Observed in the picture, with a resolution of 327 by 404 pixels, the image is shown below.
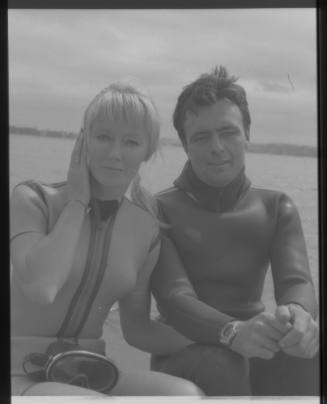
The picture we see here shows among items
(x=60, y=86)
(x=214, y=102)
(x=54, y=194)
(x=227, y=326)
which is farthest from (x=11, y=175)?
(x=227, y=326)

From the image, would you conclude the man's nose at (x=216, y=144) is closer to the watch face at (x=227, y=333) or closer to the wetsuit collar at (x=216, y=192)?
the wetsuit collar at (x=216, y=192)

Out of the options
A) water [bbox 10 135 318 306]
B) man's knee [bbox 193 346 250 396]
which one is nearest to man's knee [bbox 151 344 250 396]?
man's knee [bbox 193 346 250 396]

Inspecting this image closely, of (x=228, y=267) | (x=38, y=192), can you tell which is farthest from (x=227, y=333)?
(x=38, y=192)

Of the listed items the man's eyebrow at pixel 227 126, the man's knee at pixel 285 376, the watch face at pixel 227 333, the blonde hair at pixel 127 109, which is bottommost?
the man's knee at pixel 285 376

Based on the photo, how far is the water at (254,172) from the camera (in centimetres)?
279

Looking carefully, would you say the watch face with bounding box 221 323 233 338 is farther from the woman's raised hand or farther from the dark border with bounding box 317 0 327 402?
the woman's raised hand

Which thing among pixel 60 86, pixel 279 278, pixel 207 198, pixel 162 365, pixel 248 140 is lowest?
pixel 162 365

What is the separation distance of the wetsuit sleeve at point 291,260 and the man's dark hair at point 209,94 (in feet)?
1.19

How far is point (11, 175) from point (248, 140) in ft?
2.98

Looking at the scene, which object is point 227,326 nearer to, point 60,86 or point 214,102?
point 214,102

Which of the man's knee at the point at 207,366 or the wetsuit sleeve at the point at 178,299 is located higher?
the wetsuit sleeve at the point at 178,299

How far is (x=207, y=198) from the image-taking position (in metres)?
2.86

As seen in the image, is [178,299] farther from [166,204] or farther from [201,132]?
[201,132]
